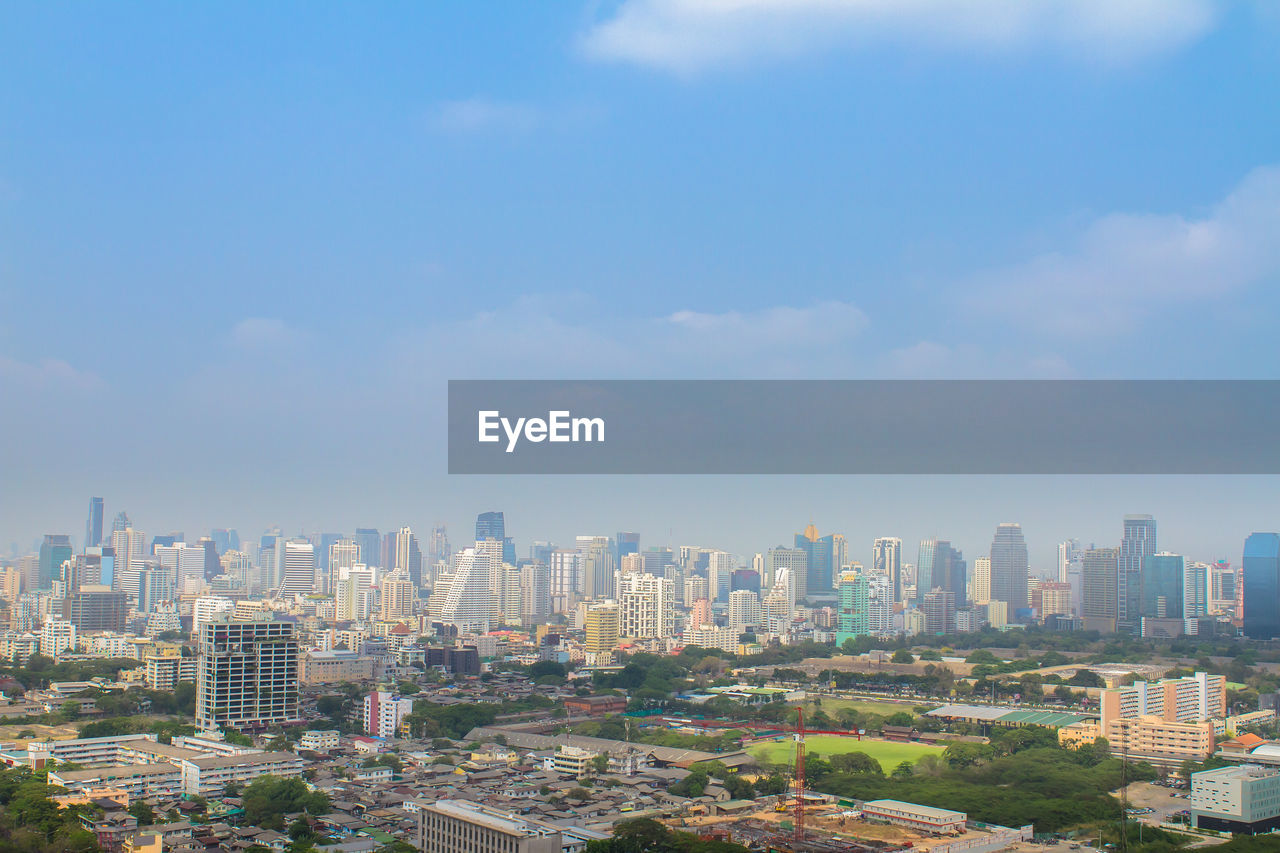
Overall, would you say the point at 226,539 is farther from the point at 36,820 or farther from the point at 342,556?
the point at 36,820

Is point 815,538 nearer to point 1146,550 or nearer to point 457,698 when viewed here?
point 1146,550

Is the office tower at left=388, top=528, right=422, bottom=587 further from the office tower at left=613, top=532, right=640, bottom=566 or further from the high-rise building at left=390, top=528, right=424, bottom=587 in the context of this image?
the office tower at left=613, top=532, right=640, bottom=566

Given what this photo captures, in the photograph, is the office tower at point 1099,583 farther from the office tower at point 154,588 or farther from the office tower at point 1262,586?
the office tower at point 154,588

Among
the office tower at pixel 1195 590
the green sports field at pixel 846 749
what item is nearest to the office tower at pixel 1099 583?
the office tower at pixel 1195 590

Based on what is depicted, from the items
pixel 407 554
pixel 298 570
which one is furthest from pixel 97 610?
pixel 407 554

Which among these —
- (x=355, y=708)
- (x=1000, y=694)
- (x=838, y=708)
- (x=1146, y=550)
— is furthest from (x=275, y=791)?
(x=1146, y=550)
